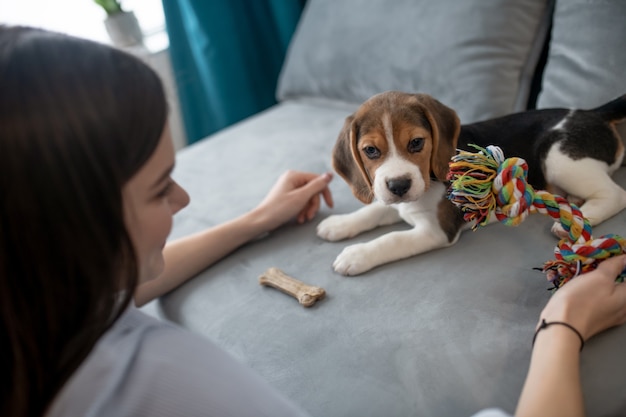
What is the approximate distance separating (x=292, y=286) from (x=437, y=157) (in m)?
0.50

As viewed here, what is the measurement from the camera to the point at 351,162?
150 cm

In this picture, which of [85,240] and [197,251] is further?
[197,251]

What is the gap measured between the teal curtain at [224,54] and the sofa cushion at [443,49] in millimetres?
943

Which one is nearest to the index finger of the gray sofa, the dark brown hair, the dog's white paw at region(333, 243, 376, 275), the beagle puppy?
the gray sofa

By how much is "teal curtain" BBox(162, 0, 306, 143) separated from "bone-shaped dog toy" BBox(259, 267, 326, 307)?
202 centimetres

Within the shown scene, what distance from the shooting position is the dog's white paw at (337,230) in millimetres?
1603

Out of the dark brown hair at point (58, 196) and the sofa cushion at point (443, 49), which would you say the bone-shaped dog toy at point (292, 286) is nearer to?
the dark brown hair at point (58, 196)

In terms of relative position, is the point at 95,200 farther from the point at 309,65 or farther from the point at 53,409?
the point at 309,65

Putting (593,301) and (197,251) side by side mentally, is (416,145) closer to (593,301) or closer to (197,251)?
(593,301)

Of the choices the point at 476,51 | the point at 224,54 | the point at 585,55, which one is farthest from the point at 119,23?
the point at 585,55

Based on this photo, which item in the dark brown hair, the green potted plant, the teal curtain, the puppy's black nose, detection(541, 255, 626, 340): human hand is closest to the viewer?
the dark brown hair

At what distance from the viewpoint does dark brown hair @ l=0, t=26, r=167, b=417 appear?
25.5 inches

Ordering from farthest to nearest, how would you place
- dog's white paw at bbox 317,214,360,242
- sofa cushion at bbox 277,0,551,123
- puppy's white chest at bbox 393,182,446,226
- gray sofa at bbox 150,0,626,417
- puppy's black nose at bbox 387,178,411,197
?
1. sofa cushion at bbox 277,0,551,123
2. dog's white paw at bbox 317,214,360,242
3. puppy's white chest at bbox 393,182,446,226
4. puppy's black nose at bbox 387,178,411,197
5. gray sofa at bbox 150,0,626,417

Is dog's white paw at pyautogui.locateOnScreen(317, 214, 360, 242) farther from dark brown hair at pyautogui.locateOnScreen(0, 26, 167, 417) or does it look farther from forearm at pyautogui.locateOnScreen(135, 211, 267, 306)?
dark brown hair at pyautogui.locateOnScreen(0, 26, 167, 417)
